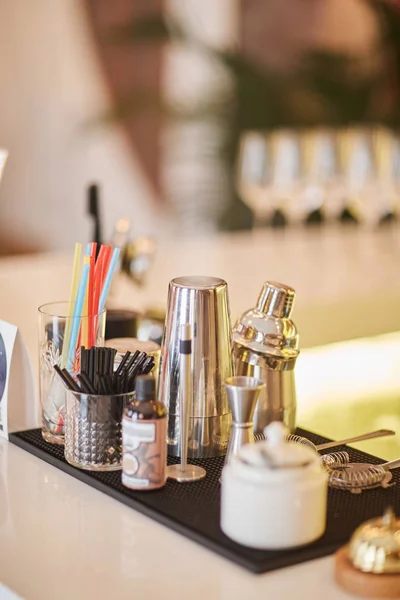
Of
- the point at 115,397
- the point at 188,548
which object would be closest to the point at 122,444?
the point at 115,397

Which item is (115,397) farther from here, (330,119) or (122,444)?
(330,119)

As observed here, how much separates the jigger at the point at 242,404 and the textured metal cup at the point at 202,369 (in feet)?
0.30

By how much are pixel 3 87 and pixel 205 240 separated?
144 cm

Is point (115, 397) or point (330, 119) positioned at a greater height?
point (330, 119)

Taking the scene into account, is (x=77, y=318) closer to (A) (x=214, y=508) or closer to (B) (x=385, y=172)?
(A) (x=214, y=508)

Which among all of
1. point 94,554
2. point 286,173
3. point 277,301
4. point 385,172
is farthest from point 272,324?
point 385,172

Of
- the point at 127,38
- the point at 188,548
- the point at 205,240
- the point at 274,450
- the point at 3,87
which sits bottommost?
the point at 188,548

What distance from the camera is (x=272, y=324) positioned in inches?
45.3

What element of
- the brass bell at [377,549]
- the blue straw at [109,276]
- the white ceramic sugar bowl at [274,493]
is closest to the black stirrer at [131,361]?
the blue straw at [109,276]

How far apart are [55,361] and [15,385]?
0.08 meters

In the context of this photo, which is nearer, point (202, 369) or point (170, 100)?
point (202, 369)

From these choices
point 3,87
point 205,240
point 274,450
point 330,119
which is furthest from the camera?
point 330,119

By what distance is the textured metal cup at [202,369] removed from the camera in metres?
1.11

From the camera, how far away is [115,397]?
107 centimetres
